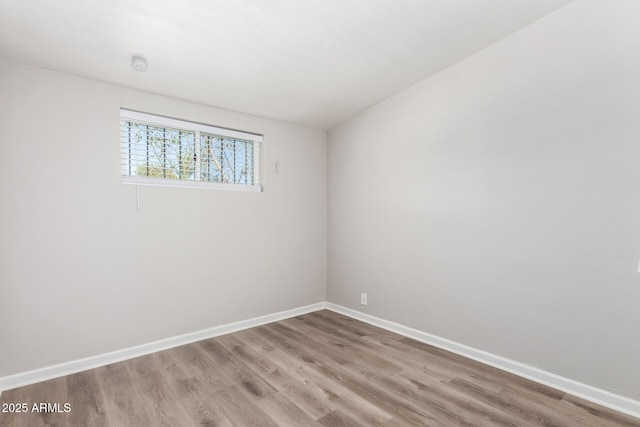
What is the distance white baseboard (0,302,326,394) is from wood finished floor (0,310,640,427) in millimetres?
64

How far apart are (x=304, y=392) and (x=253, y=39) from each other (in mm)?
2424

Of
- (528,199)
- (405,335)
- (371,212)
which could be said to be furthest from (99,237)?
(528,199)

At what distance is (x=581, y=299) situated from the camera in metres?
2.03

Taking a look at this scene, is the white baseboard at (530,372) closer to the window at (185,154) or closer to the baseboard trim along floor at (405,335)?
the baseboard trim along floor at (405,335)

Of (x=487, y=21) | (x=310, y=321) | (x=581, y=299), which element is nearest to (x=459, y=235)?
(x=581, y=299)

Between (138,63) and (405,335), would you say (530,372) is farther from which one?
(138,63)

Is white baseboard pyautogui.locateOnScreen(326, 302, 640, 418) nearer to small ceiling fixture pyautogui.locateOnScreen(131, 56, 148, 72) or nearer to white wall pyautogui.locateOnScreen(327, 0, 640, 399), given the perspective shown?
white wall pyautogui.locateOnScreen(327, 0, 640, 399)

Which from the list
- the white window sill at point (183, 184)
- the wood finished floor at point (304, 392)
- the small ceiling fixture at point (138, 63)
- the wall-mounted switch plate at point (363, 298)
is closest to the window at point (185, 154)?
the white window sill at point (183, 184)

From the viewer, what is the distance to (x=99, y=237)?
2477 mm

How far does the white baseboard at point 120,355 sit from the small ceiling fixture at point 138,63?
A: 2223 millimetres

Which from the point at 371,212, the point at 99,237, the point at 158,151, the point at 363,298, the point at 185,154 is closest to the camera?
the point at 99,237

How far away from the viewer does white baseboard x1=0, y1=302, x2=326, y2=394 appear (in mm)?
2182

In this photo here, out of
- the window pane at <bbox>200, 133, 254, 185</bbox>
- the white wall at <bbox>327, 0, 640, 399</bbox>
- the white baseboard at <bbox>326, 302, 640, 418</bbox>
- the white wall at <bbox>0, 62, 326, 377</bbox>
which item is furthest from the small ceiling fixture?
the white baseboard at <bbox>326, 302, 640, 418</bbox>

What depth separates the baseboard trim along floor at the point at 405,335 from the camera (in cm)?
193
